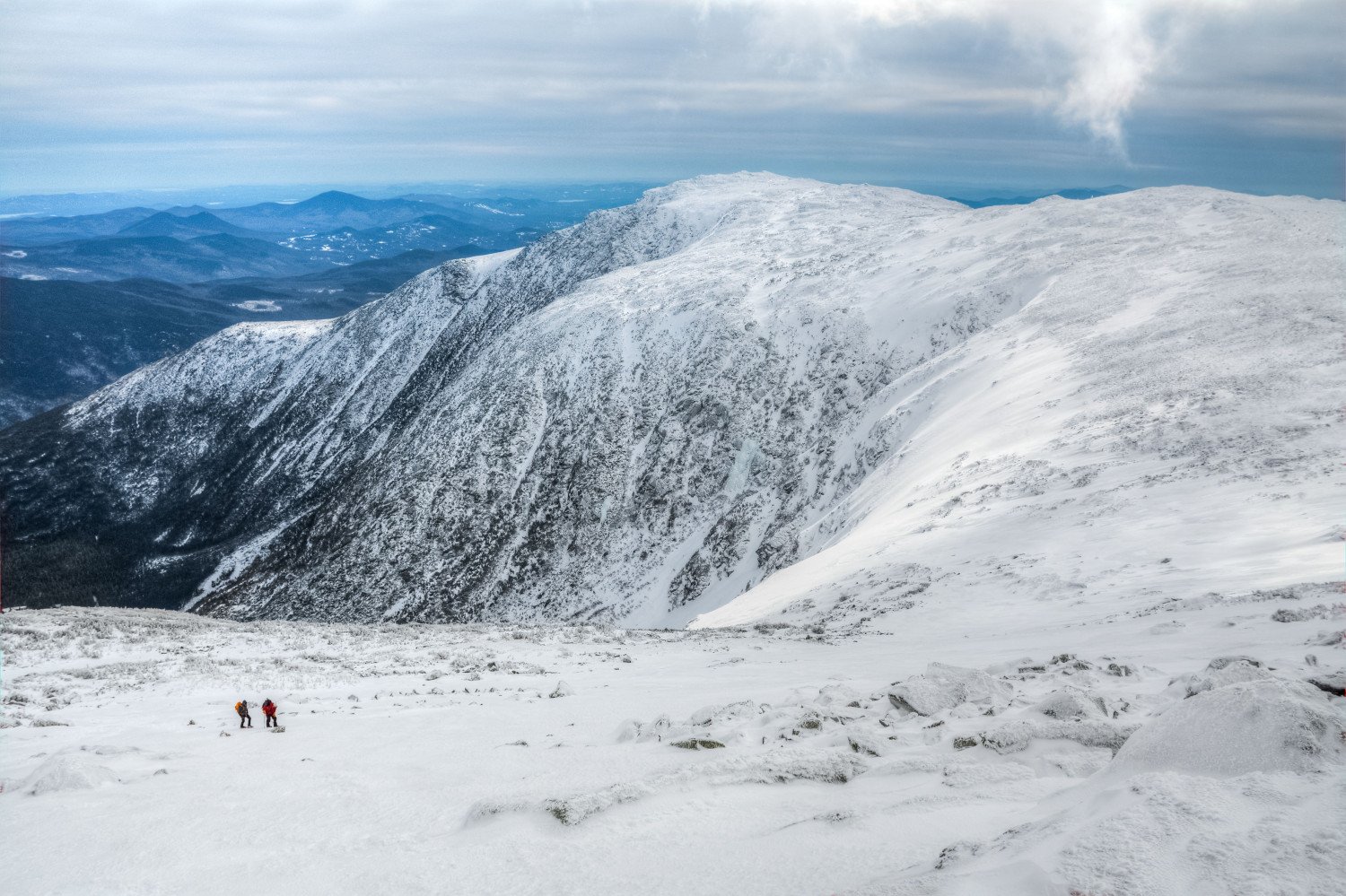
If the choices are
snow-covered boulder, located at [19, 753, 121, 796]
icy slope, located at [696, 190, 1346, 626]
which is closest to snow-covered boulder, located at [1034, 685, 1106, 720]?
icy slope, located at [696, 190, 1346, 626]

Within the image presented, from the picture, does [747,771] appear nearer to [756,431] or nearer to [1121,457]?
[1121,457]

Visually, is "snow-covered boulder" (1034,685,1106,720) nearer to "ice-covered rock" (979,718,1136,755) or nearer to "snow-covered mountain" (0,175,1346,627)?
"ice-covered rock" (979,718,1136,755)

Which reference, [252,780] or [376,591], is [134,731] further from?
[376,591]

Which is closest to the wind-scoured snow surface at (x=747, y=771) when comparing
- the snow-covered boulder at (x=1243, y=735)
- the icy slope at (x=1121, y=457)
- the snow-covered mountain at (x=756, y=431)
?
Result: the snow-covered boulder at (x=1243, y=735)

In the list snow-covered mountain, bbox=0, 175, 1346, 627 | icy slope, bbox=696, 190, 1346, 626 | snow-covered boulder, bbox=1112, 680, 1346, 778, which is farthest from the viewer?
snow-covered mountain, bbox=0, 175, 1346, 627

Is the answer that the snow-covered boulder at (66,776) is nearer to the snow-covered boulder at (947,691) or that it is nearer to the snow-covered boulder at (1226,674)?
the snow-covered boulder at (947,691)

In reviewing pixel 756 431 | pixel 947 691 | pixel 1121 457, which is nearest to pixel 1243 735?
pixel 947 691
